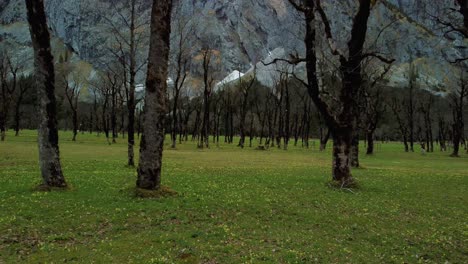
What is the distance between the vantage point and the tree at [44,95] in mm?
16406

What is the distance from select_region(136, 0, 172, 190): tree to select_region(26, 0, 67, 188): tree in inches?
136

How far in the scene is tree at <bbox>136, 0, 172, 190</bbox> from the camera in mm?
16297

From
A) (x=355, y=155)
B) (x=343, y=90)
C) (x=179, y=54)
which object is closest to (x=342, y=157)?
(x=343, y=90)

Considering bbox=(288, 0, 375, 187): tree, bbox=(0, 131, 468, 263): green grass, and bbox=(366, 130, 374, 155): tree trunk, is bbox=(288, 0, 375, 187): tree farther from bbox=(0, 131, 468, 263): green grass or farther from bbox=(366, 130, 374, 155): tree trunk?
bbox=(366, 130, 374, 155): tree trunk

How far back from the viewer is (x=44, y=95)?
16641mm

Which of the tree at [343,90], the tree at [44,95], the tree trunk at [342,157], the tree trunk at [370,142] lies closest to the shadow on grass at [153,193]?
the tree at [44,95]

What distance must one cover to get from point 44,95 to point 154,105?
4411mm

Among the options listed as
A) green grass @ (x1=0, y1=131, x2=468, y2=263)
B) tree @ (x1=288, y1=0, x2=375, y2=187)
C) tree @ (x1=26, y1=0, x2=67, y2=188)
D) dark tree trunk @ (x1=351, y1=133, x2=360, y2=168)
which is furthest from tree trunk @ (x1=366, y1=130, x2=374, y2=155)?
tree @ (x1=26, y1=0, x2=67, y2=188)

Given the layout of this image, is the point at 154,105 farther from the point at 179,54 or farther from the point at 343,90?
the point at 179,54

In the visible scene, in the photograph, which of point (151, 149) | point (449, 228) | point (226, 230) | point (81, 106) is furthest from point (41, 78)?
point (81, 106)

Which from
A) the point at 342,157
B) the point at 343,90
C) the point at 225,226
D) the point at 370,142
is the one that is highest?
the point at 343,90

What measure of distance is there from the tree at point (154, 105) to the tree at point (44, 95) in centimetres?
345

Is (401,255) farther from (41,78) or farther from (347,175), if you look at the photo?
(41,78)

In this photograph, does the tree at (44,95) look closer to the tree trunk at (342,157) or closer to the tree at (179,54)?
the tree trunk at (342,157)
